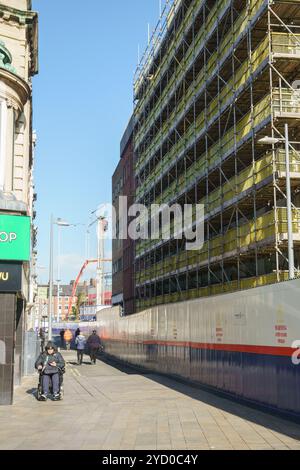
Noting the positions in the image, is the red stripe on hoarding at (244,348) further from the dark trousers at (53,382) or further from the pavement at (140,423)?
the dark trousers at (53,382)

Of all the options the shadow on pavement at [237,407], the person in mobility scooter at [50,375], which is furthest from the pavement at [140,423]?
the person in mobility scooter at [50,375]

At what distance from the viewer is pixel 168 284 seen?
44125mm

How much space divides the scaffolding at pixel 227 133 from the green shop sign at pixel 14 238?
11.2 metres

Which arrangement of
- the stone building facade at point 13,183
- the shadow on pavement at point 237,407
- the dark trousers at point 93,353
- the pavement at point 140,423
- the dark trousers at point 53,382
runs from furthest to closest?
the dark trousers at point 93,353
the dark trousers at point 53,382
the stone building facade at point 13,183
the shadow on pavement at point 237,407
the pavement at point 140,423

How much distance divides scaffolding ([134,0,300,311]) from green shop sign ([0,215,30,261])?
11.2 metres

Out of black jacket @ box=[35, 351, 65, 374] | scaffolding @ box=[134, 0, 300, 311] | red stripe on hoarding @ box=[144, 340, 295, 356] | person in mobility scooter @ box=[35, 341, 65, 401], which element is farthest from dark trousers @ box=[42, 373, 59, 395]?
scaffolding @ box=[134, 0, 300, 311]

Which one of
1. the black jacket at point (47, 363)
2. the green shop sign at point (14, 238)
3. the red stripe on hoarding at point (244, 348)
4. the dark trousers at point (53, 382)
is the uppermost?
the green shop sign at point (14, 238)

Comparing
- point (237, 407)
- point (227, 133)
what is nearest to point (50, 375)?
point (237, 407)

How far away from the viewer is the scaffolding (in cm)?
2458

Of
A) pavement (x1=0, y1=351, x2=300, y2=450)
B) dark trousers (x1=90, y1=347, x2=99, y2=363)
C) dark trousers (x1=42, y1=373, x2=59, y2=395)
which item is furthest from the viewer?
dark trousers (x1=90, y1=347, x2=99, y2=363)

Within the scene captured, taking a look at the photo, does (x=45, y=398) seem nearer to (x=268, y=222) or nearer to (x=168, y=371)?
(x=168, y=371)

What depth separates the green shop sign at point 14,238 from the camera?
13664 millimetres

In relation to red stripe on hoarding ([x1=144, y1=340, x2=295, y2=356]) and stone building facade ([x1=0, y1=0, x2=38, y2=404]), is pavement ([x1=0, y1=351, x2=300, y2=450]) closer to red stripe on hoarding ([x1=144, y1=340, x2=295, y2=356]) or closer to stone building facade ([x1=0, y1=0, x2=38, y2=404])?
red stripe on hoarding ([x1=144, y1=340, x2=295, y2=356])

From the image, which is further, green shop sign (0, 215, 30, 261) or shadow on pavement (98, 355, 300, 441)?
green shop sign (0, 215, 30, 261)
